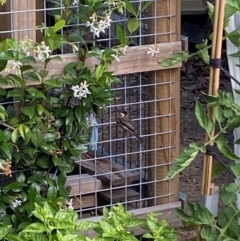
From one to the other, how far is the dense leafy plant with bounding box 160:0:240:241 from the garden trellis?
0.43 metres

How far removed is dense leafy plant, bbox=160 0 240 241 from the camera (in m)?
3.32

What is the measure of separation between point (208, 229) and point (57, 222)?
0.69 m

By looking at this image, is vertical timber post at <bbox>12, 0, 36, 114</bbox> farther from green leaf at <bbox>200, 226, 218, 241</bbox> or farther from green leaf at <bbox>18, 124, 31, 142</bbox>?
green leaf at <bbox>200, 226, 218, 241</bbox>

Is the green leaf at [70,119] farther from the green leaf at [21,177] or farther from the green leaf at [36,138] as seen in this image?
the green leaf at [21,177]

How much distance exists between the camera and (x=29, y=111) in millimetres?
Answer: 3494

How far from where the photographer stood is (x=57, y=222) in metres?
3.15

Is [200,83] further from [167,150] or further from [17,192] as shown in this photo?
[17,192]

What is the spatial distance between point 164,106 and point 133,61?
1.14ft

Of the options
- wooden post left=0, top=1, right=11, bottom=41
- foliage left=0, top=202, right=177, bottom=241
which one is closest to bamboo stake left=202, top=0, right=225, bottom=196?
foliage left=0, top=202, right=177, bottom=241

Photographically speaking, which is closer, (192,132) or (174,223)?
(174,223)

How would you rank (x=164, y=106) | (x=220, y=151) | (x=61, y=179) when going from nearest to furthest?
1. (x=220, y=151)
2. (x=61, y=179)
3. (x=164, y=106)

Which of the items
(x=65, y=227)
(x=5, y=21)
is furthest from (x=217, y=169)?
(x=5, y=21)

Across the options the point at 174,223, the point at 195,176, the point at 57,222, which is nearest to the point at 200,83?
the point at 195,176

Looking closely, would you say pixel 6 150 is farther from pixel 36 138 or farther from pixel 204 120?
pixel 204 120
